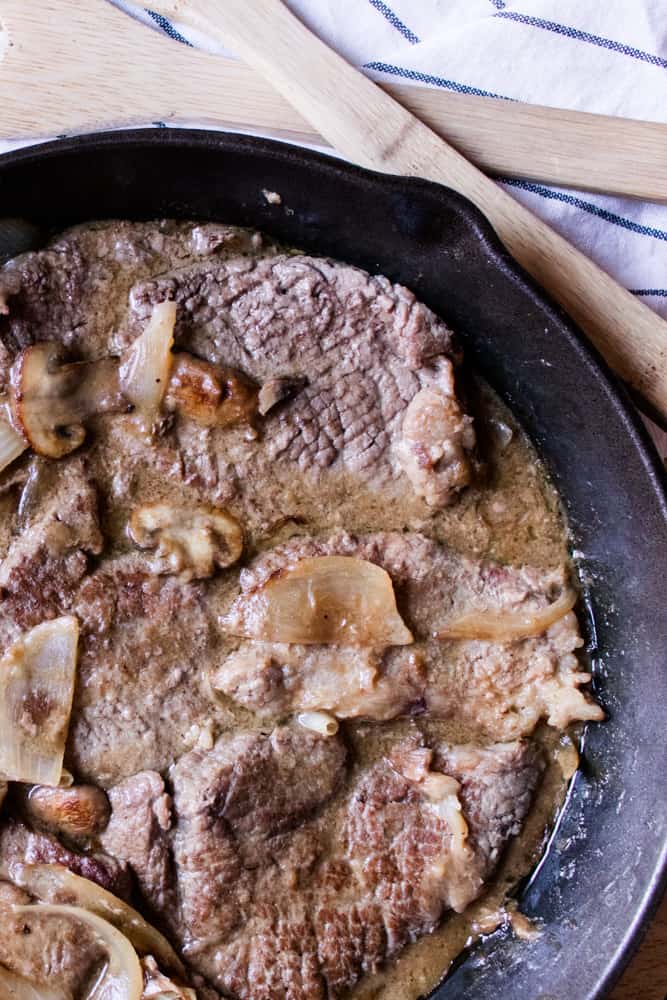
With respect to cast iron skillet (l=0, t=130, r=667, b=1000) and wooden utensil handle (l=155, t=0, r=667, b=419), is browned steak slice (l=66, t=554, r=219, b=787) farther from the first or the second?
wooden utensil handle (l=155, t=0, r=667, b=419)

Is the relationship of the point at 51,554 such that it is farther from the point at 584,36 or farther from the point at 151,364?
the point at 584,36

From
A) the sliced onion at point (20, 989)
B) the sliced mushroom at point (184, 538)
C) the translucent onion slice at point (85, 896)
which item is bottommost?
the sliced onion at point (20, 989)

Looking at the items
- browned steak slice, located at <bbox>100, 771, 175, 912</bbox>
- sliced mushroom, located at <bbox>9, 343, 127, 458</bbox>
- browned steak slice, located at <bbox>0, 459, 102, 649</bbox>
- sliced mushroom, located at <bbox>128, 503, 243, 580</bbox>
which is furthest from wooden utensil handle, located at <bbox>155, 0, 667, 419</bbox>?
browned steak slice, located at <bbox>100, 771, 175, 912</bbox>

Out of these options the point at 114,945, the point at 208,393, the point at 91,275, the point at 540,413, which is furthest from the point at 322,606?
the point at 91,275

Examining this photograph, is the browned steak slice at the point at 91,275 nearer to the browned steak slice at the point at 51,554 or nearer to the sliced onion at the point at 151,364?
the sliced onion at the point at 151,364

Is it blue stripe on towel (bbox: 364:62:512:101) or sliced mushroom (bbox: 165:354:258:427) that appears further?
blue stripe on towel (bbox: 364:62:512:101)

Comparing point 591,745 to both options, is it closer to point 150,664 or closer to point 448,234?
point 150,664

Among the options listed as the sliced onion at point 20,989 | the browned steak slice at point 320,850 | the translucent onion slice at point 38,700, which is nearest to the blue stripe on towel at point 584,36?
the browned steak slice at point 320,850
